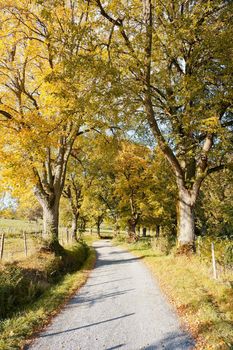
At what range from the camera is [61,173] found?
57.0 feet

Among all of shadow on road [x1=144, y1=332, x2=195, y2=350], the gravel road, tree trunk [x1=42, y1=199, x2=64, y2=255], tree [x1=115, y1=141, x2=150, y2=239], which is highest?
tree [x1=115, y1=141, x2=150, y2=239]

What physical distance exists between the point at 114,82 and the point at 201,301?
28.3 ft

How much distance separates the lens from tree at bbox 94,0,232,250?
11.9 m

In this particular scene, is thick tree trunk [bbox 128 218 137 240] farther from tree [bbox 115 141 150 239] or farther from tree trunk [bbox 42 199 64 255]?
tree trunk [bbox 42 199 64 255]

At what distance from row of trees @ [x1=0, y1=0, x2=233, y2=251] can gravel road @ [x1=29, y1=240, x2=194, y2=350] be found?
6.57 meters

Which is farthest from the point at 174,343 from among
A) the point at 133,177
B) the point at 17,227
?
the point at 17,227

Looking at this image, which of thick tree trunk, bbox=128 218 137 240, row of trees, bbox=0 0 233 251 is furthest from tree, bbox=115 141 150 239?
row of trees, bbox=0 0 233 251

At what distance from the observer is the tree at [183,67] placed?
1190cm

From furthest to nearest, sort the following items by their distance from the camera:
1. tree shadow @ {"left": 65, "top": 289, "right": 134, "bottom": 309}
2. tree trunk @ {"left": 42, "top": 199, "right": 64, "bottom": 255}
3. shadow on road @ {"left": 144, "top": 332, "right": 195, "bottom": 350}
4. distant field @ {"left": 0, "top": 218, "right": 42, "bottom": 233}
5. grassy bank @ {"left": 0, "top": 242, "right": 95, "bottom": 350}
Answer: distant field @ {"left": 0, "top": 218, "right": 42, "bottom": 233}, tree trunk @ {"left": 42, "top": 199, "right": 64, "bottom": 255}, tree shadow @ {"left": 65, "top": 289, "right": 134, "bottom": 309}, grassy bank @ {"left": 0, "top": 242, "right": 95, "bottom": 350}, shadow on road @ {"left": 144, "top": 332, "right": 195, "bottom": 350}

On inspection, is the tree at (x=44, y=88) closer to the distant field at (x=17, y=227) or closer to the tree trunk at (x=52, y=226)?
the tree trunk at (x=52, y=226)

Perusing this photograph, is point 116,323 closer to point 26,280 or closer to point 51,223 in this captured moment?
point 26,280

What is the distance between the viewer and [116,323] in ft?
22.4

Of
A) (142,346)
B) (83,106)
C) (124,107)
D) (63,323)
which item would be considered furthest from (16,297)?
(124,107)

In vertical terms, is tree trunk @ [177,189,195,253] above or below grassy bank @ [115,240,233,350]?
above
